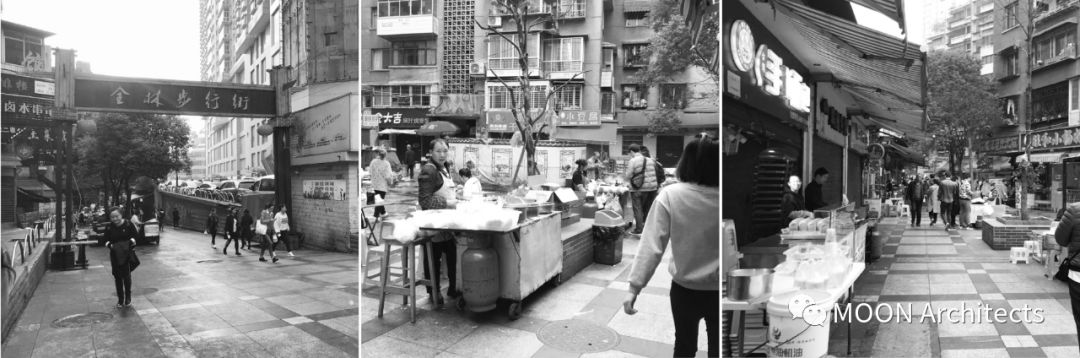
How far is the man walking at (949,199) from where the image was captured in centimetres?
564

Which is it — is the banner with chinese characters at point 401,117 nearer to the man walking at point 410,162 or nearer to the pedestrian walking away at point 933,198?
the man walking at point 410,162

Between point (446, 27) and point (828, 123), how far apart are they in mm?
1896

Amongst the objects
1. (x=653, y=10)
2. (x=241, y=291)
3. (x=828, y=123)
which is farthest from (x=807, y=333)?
(x=241, y=291)

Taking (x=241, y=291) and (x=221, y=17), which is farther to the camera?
(x=221, y=17)

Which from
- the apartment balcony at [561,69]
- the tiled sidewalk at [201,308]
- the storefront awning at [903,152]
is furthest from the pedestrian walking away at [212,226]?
the storefront awning at [903,152]

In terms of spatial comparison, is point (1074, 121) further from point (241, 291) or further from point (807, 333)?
point (241, 291)

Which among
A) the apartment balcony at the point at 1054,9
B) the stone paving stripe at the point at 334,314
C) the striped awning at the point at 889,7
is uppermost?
the apartment balcony at the point at 1054,9

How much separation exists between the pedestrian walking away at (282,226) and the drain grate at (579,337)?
1.16 m

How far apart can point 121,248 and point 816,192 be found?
9.31 feet

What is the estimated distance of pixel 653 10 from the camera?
207 cm

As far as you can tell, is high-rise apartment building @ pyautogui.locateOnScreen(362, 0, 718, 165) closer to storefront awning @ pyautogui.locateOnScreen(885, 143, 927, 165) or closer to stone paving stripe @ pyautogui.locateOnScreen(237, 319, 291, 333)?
stone paving stripe @ pyautogui.locateOnScreen(237, 319, 291, 333)

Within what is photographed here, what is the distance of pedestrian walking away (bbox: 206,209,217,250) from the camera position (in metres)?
2.45

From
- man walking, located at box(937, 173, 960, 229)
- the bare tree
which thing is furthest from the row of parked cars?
man walking, located at box(937, 173, 960, 229)

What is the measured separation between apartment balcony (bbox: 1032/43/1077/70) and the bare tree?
7.43 ft
